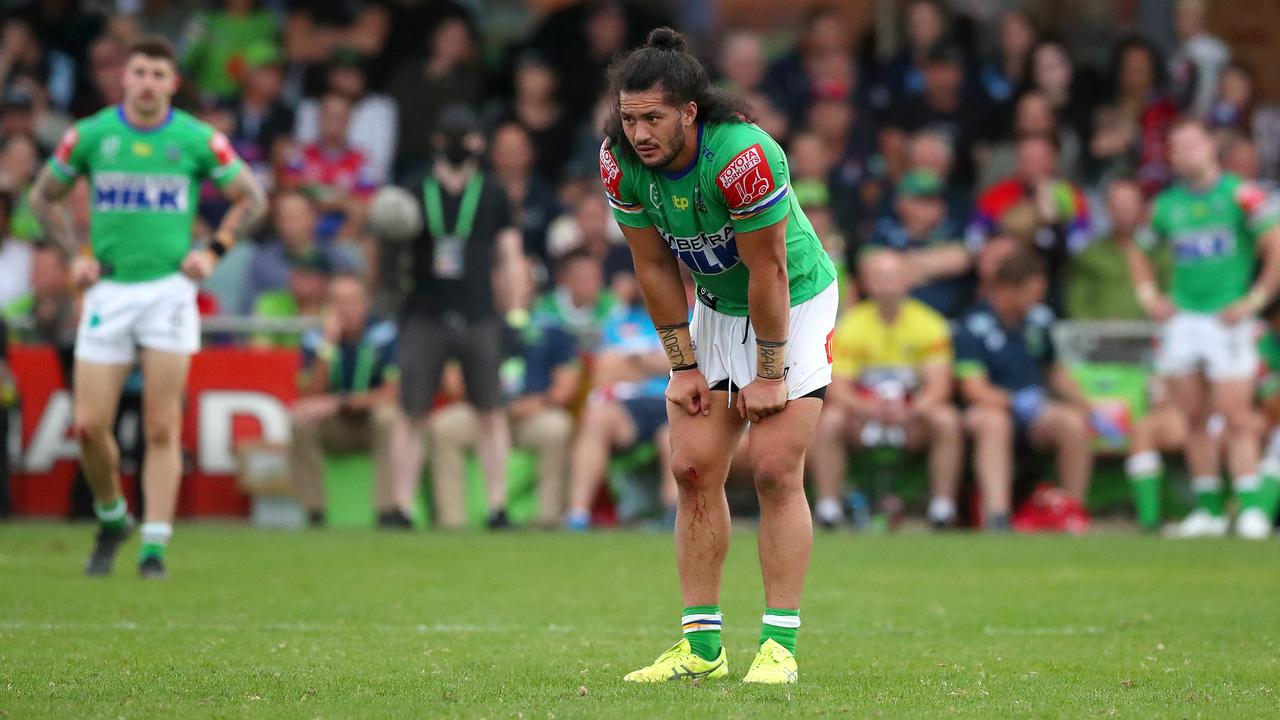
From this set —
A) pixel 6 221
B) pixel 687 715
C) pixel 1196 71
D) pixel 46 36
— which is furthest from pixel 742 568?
pixel 46 36

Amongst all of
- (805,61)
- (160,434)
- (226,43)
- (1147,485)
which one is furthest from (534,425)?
(226,43)

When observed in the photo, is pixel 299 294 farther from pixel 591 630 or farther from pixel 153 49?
pixel 591 630

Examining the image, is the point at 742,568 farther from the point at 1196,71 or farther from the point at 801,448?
the point at 1196,71

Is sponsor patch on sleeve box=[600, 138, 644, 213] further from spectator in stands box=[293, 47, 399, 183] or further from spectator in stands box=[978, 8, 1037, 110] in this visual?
spectator in stands box=[978, 8, 1037, 110]

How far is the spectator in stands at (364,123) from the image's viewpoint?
17.6 meters

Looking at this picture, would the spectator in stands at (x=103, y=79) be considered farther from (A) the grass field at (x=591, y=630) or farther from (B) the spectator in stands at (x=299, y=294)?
(A) the grass field at (x=591, y=630)

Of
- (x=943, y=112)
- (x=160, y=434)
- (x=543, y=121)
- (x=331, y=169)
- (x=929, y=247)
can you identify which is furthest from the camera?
(x=543, y=121)

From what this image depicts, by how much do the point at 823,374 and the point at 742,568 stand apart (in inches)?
185

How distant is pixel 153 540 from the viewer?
9.48m

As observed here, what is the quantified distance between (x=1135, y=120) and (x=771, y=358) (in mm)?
12758

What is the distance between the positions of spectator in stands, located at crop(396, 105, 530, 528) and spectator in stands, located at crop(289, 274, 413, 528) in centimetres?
62

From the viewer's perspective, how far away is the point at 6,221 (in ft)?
51.9

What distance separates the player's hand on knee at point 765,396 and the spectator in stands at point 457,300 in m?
7.65

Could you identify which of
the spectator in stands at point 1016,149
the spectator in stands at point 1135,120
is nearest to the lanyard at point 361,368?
the spectator in stands at point 1016,149
